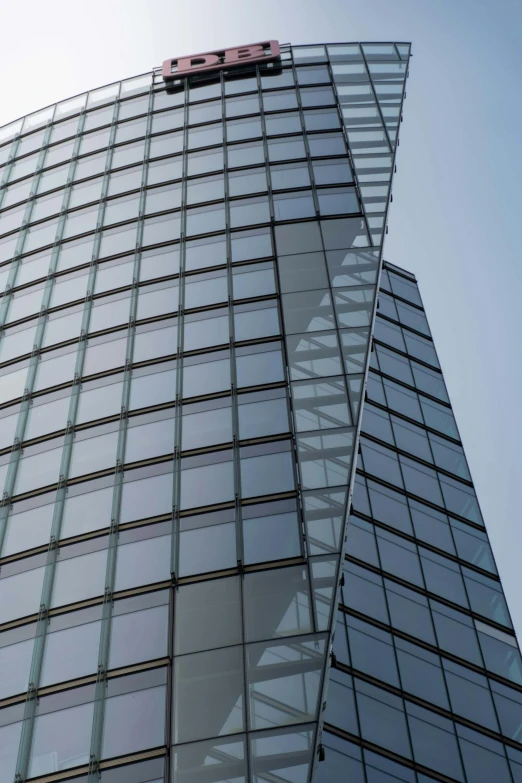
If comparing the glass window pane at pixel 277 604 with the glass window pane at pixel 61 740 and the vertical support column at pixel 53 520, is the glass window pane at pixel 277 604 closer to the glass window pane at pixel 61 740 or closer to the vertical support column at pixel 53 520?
the glass window pane at pixel 61 740

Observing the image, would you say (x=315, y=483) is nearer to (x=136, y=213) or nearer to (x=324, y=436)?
(x=324, y=436)

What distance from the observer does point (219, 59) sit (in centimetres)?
5275

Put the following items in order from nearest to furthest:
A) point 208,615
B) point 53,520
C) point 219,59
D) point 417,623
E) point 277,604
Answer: point 277,604
point 208,615
point 53,520
point 417,623
point 219,59

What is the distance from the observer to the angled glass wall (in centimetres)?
3469

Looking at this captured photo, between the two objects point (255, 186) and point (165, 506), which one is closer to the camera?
point (165, 506)

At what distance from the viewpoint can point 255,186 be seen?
4181cm

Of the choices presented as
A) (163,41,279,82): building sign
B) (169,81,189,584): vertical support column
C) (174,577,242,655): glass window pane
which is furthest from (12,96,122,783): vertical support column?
(163,41,279,82): building sign

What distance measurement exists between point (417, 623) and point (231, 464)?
12.1 m

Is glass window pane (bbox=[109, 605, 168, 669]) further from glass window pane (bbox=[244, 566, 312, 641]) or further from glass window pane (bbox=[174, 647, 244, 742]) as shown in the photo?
glass window pane (bbox=[244, 566, 312, 641])

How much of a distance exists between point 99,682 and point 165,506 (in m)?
5.72

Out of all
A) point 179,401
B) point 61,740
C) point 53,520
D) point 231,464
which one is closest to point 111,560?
point 53,520

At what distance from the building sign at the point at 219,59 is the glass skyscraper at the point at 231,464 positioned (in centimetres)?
31

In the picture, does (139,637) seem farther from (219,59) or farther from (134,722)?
(219,59)

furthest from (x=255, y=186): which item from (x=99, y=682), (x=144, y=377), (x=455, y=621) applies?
(x=99, y=682)
